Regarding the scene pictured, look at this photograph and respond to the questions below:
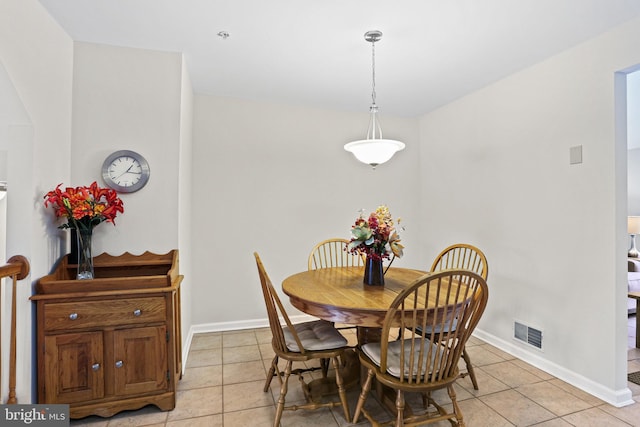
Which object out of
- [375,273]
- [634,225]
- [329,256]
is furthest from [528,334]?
[634,225]

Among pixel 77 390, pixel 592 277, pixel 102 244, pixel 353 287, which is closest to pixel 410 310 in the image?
pixel 353 287

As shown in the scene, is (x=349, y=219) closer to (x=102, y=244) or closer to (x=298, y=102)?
(x=298, y=102)

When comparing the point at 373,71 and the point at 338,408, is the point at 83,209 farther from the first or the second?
the point at 373,71

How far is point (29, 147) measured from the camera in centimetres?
196

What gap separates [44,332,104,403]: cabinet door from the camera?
198 cm

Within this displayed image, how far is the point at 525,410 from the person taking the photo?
2.19 metres

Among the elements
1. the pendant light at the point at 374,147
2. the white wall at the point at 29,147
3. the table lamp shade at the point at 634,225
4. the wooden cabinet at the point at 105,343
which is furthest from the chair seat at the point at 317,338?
the table lamp shade at the point at 634,225

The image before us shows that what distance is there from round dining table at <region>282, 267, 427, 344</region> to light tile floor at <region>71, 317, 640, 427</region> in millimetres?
691

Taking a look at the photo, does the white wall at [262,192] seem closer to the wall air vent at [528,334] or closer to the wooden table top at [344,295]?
the wooden table top at [344,295]

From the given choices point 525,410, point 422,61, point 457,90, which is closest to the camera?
→ point 525,410

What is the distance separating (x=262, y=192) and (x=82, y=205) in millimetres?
1876

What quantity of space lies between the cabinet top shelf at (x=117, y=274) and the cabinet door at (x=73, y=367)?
0.28 meters

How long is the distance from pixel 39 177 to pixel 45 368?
1.09 m

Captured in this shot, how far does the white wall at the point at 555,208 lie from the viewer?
2.32 meters
